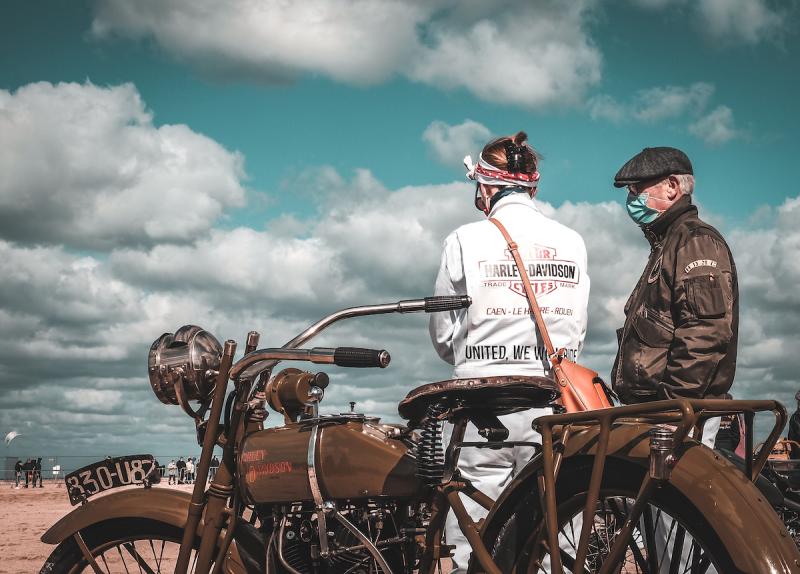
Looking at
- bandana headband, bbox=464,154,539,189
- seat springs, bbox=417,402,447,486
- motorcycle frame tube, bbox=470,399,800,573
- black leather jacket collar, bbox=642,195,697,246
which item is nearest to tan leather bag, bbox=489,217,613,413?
bandana headband, bbox=464,154,539,189

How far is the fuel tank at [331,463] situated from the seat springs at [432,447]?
143 millimetres

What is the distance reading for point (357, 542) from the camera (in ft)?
10.7

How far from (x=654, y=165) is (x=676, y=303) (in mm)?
716

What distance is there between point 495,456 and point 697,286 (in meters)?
1.08

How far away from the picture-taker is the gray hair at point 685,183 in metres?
4.17

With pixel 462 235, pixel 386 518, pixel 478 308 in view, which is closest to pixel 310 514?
pixel 386 518

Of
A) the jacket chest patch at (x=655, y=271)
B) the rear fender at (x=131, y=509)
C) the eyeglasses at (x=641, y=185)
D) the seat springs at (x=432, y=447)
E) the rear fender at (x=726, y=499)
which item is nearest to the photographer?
the rear fender at (x=726, y=499)

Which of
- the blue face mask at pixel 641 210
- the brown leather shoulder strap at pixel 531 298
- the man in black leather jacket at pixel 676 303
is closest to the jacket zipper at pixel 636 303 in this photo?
the man in black leather jacket at pixel 676 303

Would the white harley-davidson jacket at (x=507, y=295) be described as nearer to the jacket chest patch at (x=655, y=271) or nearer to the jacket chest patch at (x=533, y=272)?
the jacket chest patch at (x=533, y=272)

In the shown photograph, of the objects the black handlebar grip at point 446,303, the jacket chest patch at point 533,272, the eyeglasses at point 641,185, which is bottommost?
the black handlebar grip at point 446,303

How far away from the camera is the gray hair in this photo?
4.17 m

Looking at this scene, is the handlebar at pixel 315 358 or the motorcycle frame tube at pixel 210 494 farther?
the motorcycle frame tube at pixel 210 494

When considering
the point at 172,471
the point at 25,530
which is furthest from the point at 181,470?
the point at 25,530

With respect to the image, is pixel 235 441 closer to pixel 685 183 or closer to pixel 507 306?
pixel 507 306
